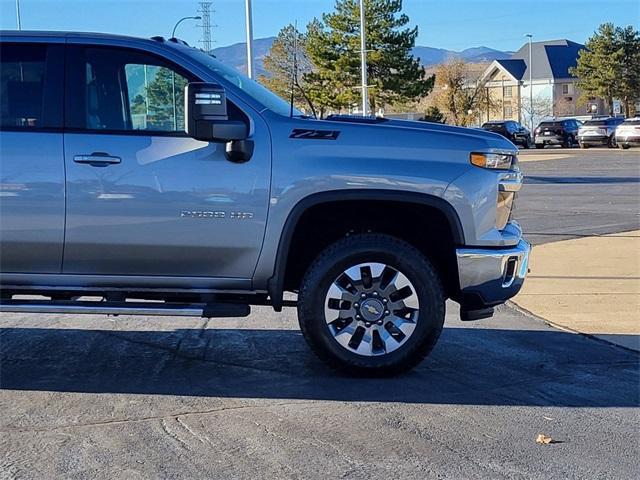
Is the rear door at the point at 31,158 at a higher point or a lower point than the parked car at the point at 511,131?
Answer: lower

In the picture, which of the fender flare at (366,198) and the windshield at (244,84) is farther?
the windshield at (244,84)

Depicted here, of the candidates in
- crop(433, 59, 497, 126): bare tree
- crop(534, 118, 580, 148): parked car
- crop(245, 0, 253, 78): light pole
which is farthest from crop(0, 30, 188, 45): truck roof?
crop(433, 59, 497, 126): bare tree

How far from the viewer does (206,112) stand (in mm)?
4996

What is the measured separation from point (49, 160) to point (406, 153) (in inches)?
88.4

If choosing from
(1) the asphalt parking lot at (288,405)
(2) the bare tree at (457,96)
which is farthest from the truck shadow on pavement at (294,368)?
(2) the bare tree at (457,96)

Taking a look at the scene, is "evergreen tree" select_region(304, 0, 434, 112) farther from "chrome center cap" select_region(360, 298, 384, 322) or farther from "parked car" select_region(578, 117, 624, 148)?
"chrome center cap" select_region(360, 298, 384, 322)

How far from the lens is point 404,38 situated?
50.8m

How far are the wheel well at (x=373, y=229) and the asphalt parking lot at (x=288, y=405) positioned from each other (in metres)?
0.72

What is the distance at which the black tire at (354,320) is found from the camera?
5309 mm

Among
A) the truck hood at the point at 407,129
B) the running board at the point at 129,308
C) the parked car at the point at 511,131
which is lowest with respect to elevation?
the running board at the point at 129,308

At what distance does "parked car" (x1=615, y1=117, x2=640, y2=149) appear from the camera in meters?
38.5

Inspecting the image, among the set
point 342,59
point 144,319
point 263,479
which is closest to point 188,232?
point 263,479

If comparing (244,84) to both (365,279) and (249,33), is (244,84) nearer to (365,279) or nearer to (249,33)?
(365,279)

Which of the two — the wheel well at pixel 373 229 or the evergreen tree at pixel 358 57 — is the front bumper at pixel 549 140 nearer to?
the evergreen tree at pixel 358 57
